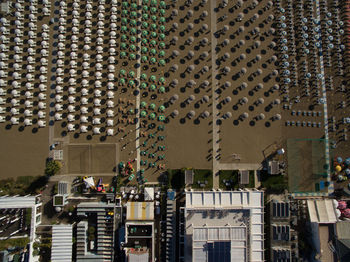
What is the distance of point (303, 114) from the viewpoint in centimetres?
2644

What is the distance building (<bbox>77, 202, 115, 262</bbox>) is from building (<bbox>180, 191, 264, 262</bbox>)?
329 inches

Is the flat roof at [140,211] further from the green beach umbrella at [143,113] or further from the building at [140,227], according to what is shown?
the green beach umbrella at [143,113]

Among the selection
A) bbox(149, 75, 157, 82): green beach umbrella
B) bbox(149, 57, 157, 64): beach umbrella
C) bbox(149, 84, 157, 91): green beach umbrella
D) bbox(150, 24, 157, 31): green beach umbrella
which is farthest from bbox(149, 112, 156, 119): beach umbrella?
bbox(150, 24, 157, 31): green beach umbrella

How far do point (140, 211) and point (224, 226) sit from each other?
9.26m

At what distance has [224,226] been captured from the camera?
21906 millimetres

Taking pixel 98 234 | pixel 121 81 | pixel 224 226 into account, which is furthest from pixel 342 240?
pixel 121 81

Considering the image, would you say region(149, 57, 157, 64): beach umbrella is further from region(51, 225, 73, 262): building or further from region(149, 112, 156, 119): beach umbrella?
region(51, 225, 73, 262): building

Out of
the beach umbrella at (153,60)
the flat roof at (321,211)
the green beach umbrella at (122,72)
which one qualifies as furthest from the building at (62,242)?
the flat roof at (321,211)

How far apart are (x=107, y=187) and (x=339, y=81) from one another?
31.7 m

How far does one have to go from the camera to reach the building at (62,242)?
23.0 m

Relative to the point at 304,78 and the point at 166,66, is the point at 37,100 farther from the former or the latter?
the point at 304,78

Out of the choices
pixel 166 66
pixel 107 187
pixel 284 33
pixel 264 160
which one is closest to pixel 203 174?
pixel 264 160

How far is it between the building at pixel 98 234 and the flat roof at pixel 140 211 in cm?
144

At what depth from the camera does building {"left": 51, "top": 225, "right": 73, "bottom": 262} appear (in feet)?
75.4
